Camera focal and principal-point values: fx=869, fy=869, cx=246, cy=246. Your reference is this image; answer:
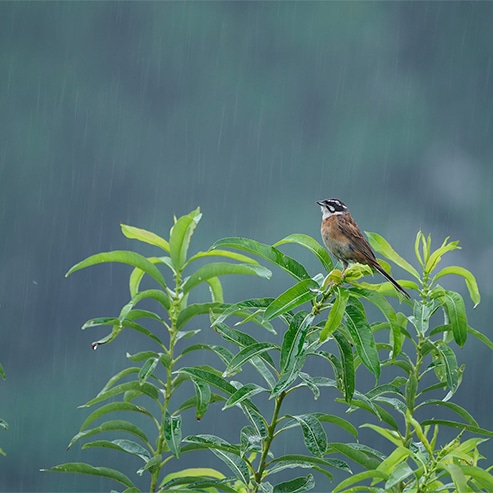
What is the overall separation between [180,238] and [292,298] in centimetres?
39

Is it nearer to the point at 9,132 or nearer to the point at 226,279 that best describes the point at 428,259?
the point at 226,279

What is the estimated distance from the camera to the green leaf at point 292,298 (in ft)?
4.98

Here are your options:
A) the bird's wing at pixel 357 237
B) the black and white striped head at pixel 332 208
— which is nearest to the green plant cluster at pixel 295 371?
the bird's wing at pixel 357 237

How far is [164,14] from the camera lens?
12.5 meters

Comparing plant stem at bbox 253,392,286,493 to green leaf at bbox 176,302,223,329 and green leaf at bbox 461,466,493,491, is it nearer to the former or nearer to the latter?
green leaf at bbox 176,302,223,329

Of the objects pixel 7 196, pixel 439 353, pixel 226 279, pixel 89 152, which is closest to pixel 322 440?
pixel 439 353

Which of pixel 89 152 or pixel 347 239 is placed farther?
pixel 89 152

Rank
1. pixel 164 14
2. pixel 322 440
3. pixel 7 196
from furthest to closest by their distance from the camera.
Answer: pixel 164 14 < pixel 7 196 < pixel 322 440

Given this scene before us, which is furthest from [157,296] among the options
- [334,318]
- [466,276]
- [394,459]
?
[466,276]

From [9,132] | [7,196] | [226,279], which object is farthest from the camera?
[9,132]

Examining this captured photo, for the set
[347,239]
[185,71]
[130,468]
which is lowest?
[130,468]

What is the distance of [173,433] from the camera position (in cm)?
168

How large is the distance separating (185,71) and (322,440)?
10504mm

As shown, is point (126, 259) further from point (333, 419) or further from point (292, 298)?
point (333, 419)
